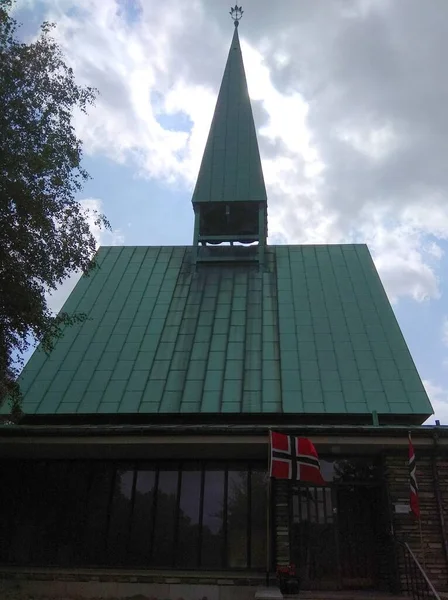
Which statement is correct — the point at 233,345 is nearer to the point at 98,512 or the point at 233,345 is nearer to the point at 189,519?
the point at 189,519

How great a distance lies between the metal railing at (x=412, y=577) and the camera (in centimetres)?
878

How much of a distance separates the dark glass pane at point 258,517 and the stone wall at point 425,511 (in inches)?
93.1

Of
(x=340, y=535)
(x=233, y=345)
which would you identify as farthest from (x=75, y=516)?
(x=340, y=535)

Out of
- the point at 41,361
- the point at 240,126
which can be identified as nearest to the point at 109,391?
the point at 41,361

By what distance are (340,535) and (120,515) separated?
14.0ft

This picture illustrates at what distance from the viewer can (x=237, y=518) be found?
1067 cm

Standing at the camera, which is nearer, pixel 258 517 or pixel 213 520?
pixel 258 517

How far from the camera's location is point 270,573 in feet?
32.6

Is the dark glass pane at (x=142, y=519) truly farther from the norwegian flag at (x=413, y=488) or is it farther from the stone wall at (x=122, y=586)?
the norwegian flag at (x=413, y=488)

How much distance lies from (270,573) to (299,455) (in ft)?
7.60

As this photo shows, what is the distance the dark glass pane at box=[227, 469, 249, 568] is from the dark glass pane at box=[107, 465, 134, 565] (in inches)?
78.7

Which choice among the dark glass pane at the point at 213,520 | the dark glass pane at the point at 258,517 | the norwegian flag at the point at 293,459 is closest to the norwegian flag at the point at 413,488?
the norwegian flag at the point at 293,459

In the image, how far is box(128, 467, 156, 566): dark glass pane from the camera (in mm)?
10609

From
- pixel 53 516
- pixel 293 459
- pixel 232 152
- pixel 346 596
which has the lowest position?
pixel 346 596
